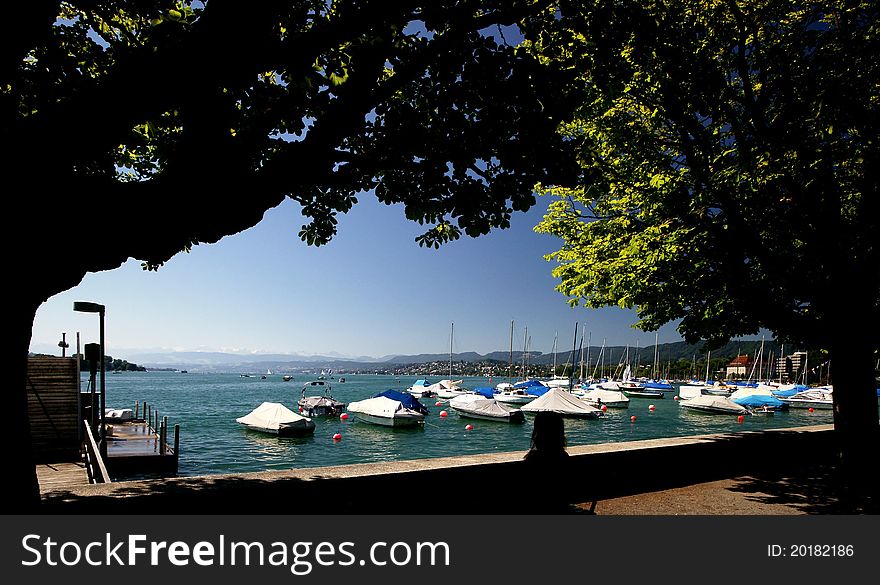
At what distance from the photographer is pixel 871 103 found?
9.08 meters

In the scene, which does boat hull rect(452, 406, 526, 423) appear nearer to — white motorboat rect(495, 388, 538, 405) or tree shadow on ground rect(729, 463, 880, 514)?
white motorboat rect(495, 388, 538, 405)

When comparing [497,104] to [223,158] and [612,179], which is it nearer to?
[223,158]

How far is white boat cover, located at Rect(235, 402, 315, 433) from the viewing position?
4125 centimetres

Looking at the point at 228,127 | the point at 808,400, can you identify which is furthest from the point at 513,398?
the point at 228,127

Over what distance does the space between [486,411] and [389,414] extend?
11.3 m

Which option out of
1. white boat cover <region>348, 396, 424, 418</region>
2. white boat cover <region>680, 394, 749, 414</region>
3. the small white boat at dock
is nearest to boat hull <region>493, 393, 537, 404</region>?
white boat cover <region>680, 394, 749, 414</region>

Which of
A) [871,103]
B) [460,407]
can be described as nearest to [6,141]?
[871,103]

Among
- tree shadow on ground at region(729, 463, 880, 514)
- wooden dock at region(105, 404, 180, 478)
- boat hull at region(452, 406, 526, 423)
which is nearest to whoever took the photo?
tree shadow on ground at region(729, 463, 880, 514)

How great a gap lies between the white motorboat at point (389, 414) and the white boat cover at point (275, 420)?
24.5ft

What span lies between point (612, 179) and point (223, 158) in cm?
823

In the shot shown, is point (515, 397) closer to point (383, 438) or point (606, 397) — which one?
point (606, 397)

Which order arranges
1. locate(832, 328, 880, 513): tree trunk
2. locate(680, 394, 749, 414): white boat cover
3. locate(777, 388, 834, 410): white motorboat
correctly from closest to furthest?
locate(832, 328, 880, 513): tree trunk → locate(680, 394, 749, 414): white boat cover → locate(777, 388, 834, 410): white motorboat

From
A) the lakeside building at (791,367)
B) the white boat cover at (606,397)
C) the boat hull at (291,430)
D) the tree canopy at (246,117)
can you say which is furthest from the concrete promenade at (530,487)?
the lakeside building at (791,367)
